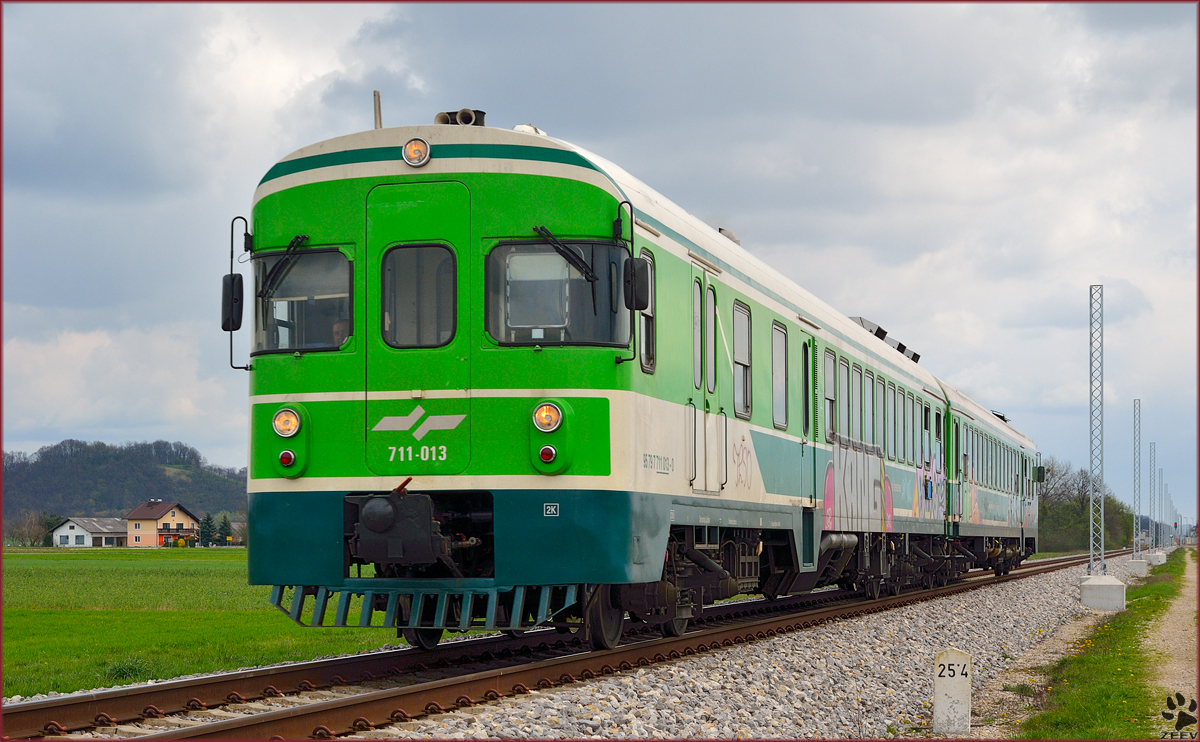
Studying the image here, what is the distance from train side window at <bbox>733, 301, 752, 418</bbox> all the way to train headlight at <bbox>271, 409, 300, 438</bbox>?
447 centimetres

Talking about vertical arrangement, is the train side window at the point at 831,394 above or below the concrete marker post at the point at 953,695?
above

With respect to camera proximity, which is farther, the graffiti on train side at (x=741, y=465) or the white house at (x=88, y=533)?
the white house at (x=88, y=533)

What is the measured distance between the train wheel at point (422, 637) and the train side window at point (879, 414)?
9.57m

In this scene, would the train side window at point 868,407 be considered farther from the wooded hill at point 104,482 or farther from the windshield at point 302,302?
the wooded hill at point 104,482

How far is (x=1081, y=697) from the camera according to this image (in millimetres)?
11094

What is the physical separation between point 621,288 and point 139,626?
11.1 meters

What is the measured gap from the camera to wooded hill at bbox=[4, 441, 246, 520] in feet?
594

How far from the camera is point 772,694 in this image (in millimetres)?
9922

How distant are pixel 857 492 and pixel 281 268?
10.0m

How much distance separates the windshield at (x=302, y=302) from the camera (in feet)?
32.4

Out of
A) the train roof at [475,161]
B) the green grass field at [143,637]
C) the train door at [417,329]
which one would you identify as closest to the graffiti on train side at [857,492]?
the green grass field at [143,637]

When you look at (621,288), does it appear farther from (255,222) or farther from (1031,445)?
(1031,445)

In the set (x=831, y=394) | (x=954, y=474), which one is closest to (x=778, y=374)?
(x=831, y=394)

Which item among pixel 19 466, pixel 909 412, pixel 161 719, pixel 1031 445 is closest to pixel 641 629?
pixel 161 719
